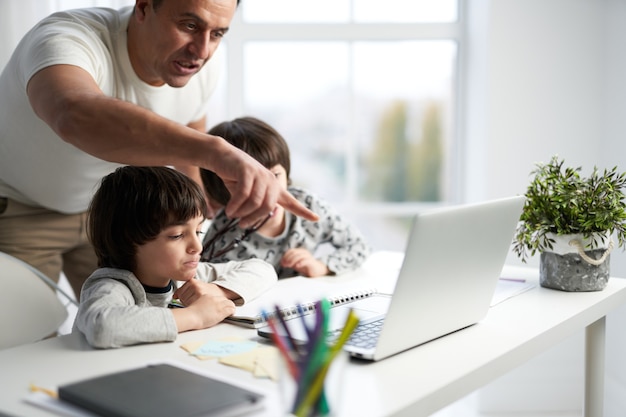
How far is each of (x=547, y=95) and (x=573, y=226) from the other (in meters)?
1.41

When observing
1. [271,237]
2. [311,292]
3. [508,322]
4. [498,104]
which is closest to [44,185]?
[271,237]

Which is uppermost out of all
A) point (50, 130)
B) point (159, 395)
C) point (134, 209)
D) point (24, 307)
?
point (50, 130)

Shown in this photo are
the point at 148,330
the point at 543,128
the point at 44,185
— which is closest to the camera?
the point at 148,330

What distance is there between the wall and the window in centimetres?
32

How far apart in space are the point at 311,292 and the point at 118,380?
70cm

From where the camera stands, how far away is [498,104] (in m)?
2.80

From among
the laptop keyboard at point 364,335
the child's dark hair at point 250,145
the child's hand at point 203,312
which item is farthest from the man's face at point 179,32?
the laptop keyboard at point 364,335

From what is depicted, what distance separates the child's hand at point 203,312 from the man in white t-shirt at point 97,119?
0.75 feet

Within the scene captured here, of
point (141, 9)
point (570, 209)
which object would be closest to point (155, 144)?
point (141, 9)

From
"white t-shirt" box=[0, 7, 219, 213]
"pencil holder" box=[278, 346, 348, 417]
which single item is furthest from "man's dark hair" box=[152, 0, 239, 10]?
"pencil holder" box=[278, 346, 348, 417]

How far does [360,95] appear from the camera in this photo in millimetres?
3168

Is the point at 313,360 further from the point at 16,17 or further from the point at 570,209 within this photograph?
the point at 16,17

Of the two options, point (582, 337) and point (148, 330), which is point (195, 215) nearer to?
point (148, 330)

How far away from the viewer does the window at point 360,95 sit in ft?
9.96
